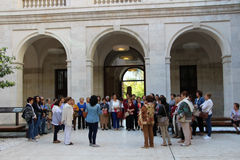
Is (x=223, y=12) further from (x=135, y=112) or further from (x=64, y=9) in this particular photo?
(x=64, y=9)

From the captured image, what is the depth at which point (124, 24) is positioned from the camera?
14625 millimetres

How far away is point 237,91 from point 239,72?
3.33ft

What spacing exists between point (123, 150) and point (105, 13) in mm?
9130

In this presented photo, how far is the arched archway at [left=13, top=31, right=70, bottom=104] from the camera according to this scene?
62.1 ft

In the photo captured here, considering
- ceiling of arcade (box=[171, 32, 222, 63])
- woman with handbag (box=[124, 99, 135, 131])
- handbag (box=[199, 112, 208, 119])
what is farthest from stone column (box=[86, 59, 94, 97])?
handbag (box=[199, 112, 208, 119])

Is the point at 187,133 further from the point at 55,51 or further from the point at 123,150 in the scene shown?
the point at 55,51

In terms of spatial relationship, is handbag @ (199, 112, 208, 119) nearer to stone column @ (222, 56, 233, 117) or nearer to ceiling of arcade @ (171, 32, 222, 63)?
stone column @ (222, 56, 233, 117)

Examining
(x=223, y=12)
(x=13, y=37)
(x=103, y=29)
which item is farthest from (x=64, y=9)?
(x=223, y=12)

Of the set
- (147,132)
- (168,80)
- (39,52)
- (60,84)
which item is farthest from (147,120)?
(39,52)

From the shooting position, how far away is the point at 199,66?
18781 millimetres

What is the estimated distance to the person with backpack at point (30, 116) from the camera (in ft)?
30.0

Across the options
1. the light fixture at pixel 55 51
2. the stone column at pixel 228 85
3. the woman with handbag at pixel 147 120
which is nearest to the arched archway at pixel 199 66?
the stone column at pixel 228 85

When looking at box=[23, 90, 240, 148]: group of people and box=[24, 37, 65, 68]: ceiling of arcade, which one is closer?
box=[23, 90, 240, 148]: group of people

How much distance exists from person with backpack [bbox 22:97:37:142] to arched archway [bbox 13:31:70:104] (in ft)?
31.8
